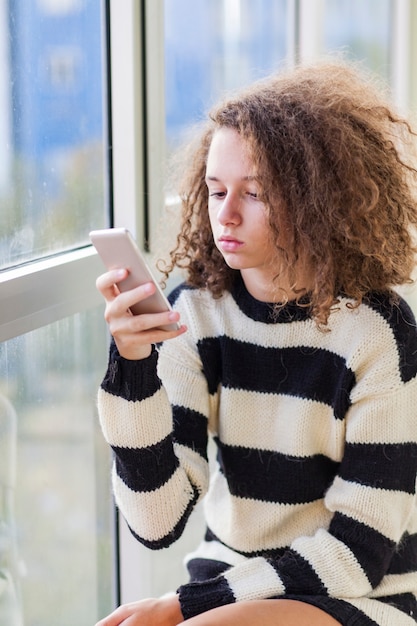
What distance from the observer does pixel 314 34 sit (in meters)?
2.12

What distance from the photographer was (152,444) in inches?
45.1

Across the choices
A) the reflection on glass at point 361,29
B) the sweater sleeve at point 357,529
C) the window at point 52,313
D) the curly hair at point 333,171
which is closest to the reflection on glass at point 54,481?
the window at point 52,313

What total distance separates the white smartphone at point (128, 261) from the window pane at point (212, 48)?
415 millimetres

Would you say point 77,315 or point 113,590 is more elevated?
point 77,315

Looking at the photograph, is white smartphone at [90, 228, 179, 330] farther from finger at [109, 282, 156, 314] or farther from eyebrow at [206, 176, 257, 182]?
eyebrow at [206, 176, 257, 182]

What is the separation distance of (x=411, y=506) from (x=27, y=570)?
51 centimetres

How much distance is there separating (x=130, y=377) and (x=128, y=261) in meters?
0.15

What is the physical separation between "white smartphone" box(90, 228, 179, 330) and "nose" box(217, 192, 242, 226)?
0.12m

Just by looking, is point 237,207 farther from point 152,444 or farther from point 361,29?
point 361,29

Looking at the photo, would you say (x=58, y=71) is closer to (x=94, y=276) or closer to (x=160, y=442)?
(x=94, y=276)

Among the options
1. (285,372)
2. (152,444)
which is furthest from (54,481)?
(285,372)

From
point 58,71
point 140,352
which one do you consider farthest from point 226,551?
point 58,71

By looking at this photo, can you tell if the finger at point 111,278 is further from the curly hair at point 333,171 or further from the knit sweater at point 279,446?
the curly hair at point 333,171

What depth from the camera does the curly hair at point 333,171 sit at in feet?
3.68
